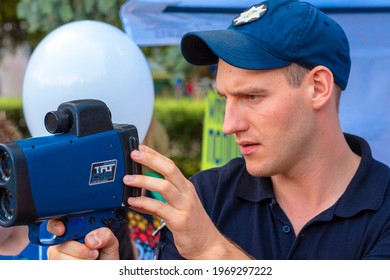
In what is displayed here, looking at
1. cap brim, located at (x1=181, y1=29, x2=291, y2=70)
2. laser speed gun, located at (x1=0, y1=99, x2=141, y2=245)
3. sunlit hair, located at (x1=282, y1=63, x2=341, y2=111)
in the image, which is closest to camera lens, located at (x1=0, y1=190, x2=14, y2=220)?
laser speed gun, located at (x1=0, y1=99, x2=141, y2=245)

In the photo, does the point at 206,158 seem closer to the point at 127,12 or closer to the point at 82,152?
the point at 127,12

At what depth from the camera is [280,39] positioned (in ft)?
5.77

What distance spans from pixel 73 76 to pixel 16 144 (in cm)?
90

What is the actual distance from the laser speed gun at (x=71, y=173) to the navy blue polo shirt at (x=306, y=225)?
0.39m

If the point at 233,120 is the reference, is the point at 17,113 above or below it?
below

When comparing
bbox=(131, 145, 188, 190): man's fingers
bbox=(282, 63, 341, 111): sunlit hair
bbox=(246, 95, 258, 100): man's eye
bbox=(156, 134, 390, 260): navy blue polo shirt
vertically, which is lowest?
bbox=(156, 134, 390, 260): navy blue polo shirt

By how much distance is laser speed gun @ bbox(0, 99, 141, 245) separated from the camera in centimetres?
141

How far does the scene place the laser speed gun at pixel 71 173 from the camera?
1.41 m

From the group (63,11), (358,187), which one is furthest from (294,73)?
(63,11)

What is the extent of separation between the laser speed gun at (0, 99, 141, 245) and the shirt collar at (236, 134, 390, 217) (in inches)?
19.1

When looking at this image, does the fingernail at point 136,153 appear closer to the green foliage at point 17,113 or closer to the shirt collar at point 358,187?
the shirt collar at point 358,187

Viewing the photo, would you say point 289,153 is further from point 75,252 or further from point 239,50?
point 75,252

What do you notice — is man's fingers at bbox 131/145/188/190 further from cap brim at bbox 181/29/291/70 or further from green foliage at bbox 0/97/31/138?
green foliage at bbox 0/97/31/138

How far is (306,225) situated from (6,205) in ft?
2.73
